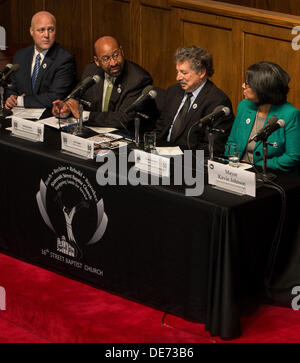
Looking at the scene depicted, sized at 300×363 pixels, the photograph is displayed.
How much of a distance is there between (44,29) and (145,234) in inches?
91.9

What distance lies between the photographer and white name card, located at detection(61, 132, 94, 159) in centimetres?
429

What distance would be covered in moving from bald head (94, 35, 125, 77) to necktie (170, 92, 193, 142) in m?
0.61

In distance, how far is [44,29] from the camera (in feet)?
19.0

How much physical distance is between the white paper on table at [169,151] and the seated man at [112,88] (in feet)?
1.80

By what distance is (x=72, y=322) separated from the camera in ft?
13.3

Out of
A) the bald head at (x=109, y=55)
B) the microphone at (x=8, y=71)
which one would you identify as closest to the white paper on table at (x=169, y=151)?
the bald head at (x=109, y=55)

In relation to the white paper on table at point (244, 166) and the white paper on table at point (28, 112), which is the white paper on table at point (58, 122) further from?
the white paper on table at point (244, 166)

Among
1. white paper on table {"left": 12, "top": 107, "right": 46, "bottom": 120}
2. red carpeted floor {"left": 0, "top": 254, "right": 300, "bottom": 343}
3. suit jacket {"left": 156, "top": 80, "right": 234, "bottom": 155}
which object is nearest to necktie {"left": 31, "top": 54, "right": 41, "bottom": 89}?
white paper on table {"left": 12, "top": 107, "right": 46, "bottom": 120}

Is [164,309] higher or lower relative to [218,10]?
lower

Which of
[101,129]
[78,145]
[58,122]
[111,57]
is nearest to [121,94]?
[111,57]

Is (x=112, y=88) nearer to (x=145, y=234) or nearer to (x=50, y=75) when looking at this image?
(x=50, y=75)

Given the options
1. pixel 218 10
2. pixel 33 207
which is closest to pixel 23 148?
pixel 33 207

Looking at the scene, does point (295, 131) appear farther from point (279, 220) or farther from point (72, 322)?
point (72, 322)
